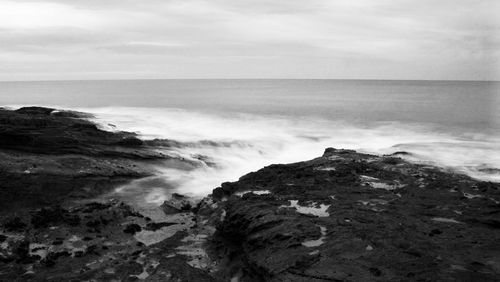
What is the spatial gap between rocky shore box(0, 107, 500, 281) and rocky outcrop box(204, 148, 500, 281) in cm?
3

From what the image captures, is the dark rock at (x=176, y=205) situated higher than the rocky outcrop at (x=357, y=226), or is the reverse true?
the rocky outcrop at (x=357, y=226)

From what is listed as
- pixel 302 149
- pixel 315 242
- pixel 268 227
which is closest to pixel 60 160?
pixel 268 227

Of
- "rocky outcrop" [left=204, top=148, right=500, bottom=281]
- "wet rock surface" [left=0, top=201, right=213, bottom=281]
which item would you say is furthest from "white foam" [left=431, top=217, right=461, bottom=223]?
"wet rock surface" [left=0, top=201, right=213, bottom=281]

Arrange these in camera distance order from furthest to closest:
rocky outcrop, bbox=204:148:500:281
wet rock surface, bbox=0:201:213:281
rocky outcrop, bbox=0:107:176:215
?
rocky outcrop, bbox=0:107:176:215 → wet rock surface, bbox=0:201:213:281 → rocky outcrop, bbox=204:148:500:281

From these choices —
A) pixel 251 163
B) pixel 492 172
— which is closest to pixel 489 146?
pixel 492 172

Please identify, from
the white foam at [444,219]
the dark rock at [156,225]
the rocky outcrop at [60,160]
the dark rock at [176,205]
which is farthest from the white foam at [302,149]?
the white foam at [444,219]

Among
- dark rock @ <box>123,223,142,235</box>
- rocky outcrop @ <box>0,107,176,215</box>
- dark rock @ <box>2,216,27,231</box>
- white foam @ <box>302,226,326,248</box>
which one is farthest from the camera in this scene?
rocky outcrop @ <box>0,107,176,215</box>

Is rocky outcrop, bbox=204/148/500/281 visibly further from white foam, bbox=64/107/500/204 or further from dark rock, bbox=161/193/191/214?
white foam, bbox=64/107/500/204

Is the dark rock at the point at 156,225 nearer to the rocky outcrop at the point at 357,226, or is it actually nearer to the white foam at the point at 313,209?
the rocky outcrop at the point at 357,226

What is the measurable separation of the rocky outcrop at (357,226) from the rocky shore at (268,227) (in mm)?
34

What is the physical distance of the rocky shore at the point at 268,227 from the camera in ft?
30.3

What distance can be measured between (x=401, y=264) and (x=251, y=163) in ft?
55.3

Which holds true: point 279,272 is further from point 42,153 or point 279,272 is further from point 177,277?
point 42,153

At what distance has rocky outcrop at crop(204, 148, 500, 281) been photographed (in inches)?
349
